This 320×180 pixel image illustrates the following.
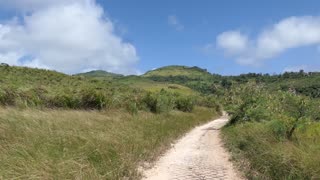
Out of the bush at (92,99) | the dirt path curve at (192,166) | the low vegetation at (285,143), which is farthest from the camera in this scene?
the bush at (92,99)

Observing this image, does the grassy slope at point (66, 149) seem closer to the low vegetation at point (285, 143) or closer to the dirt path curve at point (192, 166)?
the dirt path curve at point (192, 166)

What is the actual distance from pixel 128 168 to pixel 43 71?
53.9m

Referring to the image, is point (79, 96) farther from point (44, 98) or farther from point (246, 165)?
point (246, 165)

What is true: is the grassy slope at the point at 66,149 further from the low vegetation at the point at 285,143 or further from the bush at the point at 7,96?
the bush at the point at 7,96

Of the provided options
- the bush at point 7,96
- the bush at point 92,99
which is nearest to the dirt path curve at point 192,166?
the bush at point 7,96

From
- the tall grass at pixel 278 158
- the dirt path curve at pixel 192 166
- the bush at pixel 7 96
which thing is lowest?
the dirt path curve at pixel 192 166

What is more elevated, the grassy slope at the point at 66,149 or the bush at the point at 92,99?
the bush at the point at 92,99

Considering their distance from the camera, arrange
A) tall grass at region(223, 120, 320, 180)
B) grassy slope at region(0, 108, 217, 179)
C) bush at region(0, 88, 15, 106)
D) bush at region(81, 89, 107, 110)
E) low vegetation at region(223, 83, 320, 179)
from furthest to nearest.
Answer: bush at region(81, 89, 107, 110)
bush at region(0, 88, 15, 106)
low vegetation at region(223, 83, 320, 179)
tall grass at region(223, 120, 320, 180)
grassy slope at region(0, 108, 217, 179)

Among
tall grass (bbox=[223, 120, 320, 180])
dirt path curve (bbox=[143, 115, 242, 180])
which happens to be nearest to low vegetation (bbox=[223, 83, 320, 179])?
tall grass (bbox=[223, 120, 320, 180])

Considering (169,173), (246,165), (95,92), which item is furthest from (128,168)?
(95,92)

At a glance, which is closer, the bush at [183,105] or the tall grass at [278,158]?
the tall grass at [278,158]

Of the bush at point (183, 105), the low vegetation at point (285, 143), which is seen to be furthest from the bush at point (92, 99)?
the bush at point (183, 105)

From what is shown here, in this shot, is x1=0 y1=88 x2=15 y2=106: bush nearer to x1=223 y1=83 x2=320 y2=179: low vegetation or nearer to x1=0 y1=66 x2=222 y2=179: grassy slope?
x1=0 y1=66 x2=222 y2=179: grassy slope

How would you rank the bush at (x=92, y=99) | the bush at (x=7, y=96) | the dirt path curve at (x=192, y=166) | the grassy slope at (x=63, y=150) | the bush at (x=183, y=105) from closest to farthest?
the grassy slope at (x=63, y=150)
the dirt path curve at (x=192, y=166)
the bush at (x=7, y=96)
the bush at (x=92, y=99)
the bush at (x=183, y=105)
